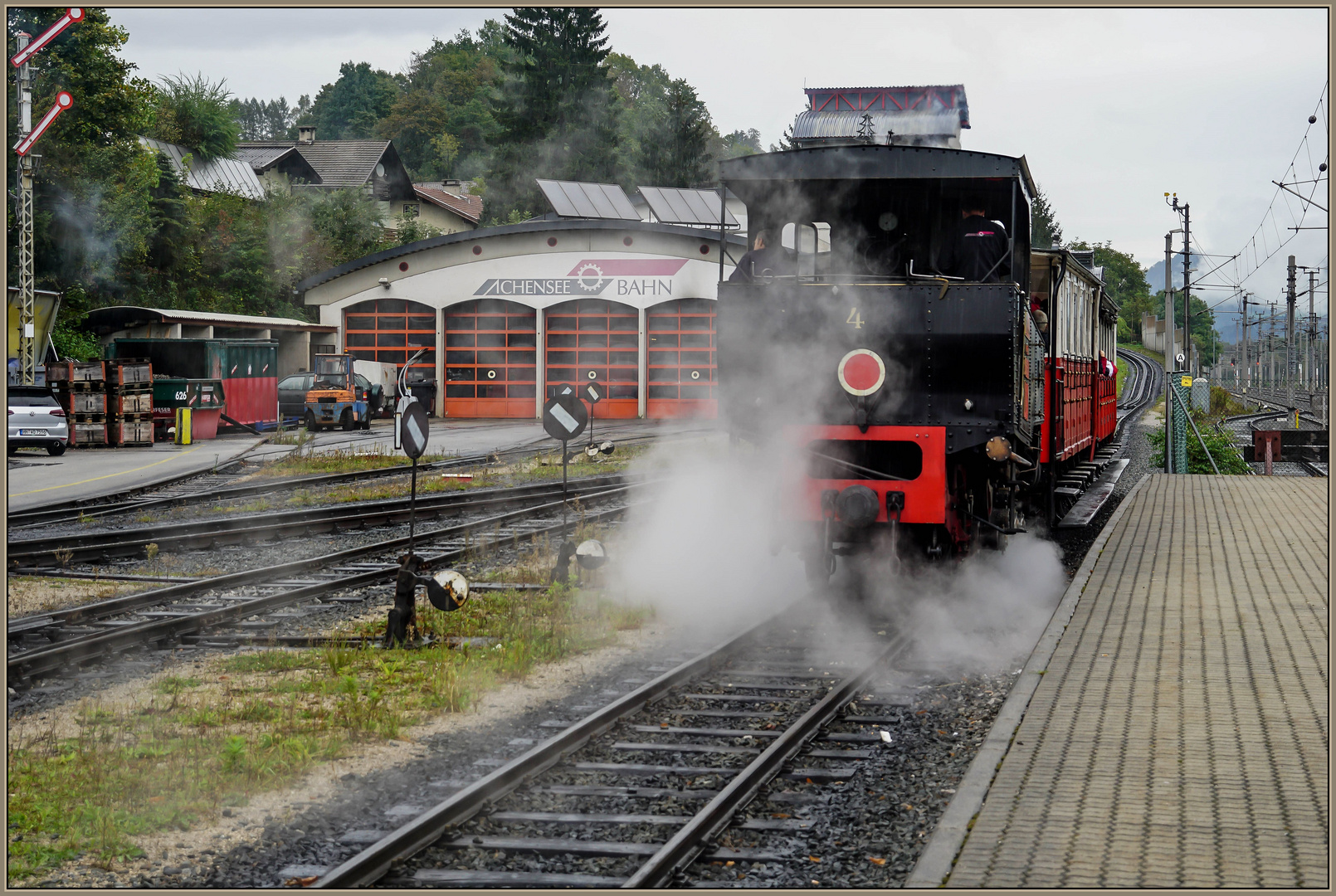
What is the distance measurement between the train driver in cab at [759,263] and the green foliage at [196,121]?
159ft

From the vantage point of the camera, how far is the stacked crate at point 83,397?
A: 87.9 feet

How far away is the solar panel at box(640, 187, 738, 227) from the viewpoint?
161ft

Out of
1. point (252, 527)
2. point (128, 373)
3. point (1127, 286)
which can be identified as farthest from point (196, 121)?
→ point (1127, 286)

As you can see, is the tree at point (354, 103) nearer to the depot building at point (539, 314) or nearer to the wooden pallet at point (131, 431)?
the depot building at point (539, 314)

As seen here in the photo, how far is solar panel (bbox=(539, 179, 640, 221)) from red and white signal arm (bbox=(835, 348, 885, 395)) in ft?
112

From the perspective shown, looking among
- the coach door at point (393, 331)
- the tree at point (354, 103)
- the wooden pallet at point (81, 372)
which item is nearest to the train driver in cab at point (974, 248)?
the wooden pallet at point (81, 372)

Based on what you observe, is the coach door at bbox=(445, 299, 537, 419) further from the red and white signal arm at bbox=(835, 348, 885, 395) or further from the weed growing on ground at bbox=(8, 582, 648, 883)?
the red and white signal arm at bbox=(835, 348, 885, 395)

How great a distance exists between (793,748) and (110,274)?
35.0 metres

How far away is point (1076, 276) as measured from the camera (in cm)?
1536

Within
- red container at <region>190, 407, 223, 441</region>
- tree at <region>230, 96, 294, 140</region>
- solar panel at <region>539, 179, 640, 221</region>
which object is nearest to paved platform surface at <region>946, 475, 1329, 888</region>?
red container at <region>190, 407, 223, 441</region>

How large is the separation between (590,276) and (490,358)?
4.47m

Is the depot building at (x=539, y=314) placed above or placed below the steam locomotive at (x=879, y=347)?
above

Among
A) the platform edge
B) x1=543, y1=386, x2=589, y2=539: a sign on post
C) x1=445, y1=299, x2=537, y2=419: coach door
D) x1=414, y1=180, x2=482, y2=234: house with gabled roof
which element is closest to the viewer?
the platform edge

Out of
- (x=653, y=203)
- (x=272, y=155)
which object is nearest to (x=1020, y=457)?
(x=653, y=203)
